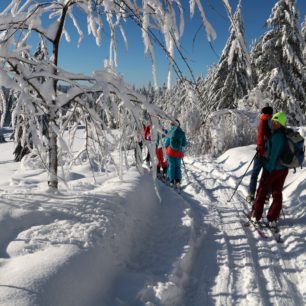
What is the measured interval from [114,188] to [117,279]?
7.72ft

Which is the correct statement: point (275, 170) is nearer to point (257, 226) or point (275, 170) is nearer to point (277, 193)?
point (277, 193)

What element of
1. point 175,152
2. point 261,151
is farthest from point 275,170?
point 175,152

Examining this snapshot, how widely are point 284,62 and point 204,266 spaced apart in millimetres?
18330

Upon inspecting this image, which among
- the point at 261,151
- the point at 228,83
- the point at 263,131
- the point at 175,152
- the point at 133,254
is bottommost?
the point at 133,254

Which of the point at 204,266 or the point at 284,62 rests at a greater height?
the point at 284,62

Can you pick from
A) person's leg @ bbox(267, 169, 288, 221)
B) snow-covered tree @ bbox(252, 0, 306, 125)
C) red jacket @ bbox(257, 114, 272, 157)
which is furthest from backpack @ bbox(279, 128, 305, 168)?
snow-covered tree @ bbox(252, 0, 306, 125)

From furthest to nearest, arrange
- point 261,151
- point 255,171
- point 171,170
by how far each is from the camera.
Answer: point 171,170, point 255,171, point 261,151

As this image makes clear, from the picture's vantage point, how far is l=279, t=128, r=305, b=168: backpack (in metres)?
5.25

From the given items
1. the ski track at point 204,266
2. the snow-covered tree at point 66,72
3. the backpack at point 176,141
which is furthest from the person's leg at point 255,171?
the snow-covered tree at point 66,72

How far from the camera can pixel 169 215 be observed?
242 inches

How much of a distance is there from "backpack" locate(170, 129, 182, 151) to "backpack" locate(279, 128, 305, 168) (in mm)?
3222

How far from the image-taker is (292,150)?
5.26 meters

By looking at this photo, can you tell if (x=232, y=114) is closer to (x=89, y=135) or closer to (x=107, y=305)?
(x=89, y=135)

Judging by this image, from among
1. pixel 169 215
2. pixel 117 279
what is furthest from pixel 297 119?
pixel 117 279
